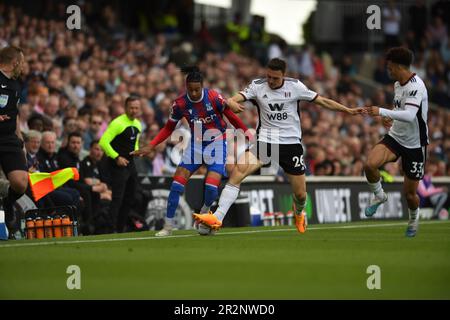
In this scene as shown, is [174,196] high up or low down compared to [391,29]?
down

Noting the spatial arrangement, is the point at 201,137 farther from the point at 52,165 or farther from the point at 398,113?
the point at 398,113

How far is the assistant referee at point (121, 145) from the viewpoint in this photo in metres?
19.4

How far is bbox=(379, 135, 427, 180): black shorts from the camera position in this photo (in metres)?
15.7

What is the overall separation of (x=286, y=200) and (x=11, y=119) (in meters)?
9.96

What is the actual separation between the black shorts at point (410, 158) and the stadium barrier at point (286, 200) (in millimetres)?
6494

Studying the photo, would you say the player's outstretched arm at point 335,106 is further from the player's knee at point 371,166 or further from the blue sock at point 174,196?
the blue sock at point 174,196

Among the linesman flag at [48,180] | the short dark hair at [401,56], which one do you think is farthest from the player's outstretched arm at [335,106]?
the linesman flag at [48,180]

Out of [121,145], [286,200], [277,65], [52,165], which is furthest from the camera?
[286,200]

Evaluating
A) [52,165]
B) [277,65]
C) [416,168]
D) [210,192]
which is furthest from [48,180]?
[416,168]

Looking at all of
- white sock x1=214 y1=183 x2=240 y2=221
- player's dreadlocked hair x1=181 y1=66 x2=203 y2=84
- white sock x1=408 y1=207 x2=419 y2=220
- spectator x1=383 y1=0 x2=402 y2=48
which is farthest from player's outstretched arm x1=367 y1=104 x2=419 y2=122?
spectator x1=383 y1=0 x2=402 y2=48

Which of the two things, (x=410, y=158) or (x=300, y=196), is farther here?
(x=300, y=196)

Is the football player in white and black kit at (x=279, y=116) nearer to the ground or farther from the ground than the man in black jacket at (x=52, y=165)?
farther from the ground

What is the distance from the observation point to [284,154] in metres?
16.7

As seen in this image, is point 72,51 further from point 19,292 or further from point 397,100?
point 19,292
